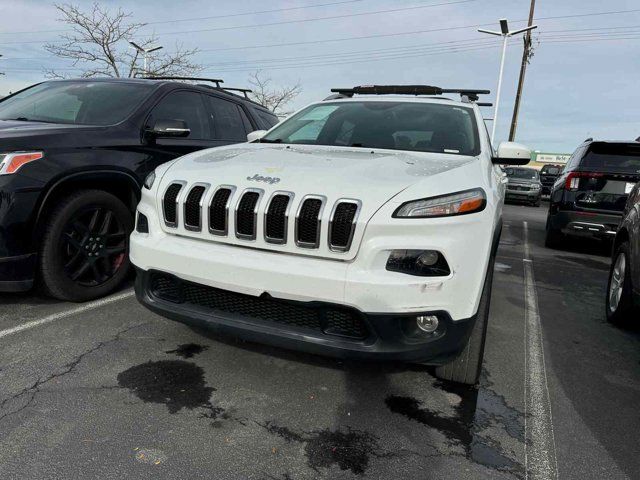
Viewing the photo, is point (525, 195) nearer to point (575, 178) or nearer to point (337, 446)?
point (575, 178)

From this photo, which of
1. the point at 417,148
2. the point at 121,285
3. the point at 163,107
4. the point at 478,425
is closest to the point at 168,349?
the point at 121,285

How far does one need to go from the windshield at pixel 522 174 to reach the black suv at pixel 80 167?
1591 cm

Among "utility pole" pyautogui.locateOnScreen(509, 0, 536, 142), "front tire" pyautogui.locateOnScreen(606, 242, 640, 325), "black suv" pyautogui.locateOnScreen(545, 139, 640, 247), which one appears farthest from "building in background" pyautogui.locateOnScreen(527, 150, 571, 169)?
"front tire" pyautogui.locateOnScreen(606, 242, 640, 325)

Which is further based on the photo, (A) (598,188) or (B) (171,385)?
(A) (598,188)

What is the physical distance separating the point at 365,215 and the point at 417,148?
1.34 metres

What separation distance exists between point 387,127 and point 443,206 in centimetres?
155

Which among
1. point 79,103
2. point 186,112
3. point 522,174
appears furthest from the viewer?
point 522,174

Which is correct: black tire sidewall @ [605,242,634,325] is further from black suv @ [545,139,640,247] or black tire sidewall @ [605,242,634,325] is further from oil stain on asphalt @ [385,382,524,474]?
black suv @ [545,139,640,247]

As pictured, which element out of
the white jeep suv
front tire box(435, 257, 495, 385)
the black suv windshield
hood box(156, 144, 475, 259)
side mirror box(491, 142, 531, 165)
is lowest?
front tire box(435, 257, 495, 385)

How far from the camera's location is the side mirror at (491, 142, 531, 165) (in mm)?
3475

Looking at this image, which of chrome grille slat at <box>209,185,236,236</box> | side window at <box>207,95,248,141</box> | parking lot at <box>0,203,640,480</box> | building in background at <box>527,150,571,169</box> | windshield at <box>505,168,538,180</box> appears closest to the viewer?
parking lot at <box>0,203,640,480</box>

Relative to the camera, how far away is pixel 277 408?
8.16ft

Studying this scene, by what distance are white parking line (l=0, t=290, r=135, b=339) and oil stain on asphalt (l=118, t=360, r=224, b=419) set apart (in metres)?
1.04

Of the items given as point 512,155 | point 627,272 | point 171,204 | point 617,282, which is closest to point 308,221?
point 171,204
